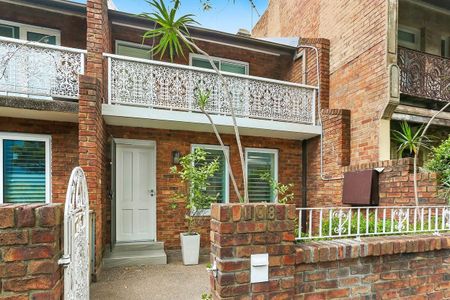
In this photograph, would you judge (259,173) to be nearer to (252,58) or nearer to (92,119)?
(252,58)

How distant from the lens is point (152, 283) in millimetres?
4102

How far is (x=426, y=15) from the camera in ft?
23.6

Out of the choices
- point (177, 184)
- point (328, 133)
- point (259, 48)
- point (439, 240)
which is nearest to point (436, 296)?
point (439, 240)

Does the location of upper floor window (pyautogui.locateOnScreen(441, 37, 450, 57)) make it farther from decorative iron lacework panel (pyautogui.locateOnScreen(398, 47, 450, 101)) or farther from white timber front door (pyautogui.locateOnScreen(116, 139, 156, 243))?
white timber front door (pyautogui.locateOnScreen(116, 139, 156, 243))

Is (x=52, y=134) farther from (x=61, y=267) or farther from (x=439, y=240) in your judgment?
(x=439, y=240)

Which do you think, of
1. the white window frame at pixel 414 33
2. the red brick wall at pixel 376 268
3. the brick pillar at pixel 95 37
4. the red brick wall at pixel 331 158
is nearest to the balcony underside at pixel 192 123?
the red brick wall at pixel 331 158

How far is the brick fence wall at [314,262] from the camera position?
1.79m

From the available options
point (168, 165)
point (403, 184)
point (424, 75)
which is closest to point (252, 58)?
point (168, 165)

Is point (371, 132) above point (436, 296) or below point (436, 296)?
above

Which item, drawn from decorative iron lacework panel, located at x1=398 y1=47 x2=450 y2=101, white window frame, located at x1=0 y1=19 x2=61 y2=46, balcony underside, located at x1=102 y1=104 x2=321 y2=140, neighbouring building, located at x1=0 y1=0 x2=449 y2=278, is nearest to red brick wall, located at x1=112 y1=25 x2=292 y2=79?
neighbouring building, located at x1=0 y1=0 x2=449 y2=278

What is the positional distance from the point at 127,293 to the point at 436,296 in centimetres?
369

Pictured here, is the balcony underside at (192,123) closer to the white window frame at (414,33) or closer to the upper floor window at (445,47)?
the white window frame at (414,33)

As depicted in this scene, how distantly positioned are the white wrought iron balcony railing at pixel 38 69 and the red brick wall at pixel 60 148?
3.29 feet

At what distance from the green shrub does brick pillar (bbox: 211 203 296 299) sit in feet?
11.7
